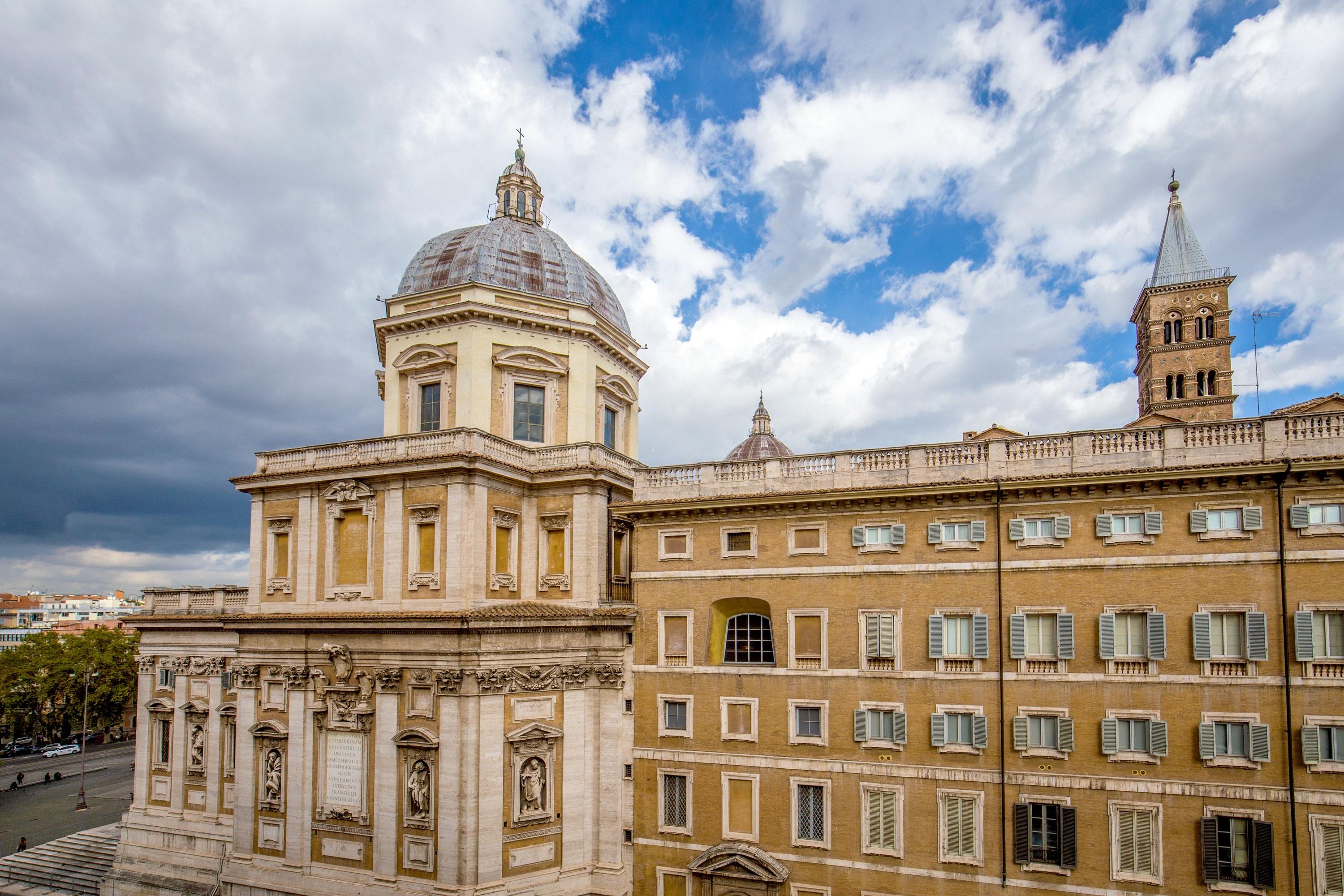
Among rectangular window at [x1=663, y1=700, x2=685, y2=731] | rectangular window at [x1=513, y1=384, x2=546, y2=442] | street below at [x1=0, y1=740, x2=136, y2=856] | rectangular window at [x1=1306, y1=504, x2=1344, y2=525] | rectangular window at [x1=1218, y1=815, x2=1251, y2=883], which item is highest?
rectangular window at [x1=513, y1=384, x2=546, y2=442]

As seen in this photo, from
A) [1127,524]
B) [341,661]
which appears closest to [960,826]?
[1127,524]

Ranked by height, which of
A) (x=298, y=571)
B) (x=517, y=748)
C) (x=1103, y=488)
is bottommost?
(x=517, y=748)

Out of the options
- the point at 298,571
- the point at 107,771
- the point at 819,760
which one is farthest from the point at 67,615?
the point at 819,760

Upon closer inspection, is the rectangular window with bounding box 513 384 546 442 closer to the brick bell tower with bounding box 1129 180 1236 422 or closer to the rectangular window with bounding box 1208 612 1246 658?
the rectangular window with bounding box 1208 612 1246 658

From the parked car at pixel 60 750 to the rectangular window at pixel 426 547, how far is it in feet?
222

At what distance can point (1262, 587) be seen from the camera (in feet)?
75.3

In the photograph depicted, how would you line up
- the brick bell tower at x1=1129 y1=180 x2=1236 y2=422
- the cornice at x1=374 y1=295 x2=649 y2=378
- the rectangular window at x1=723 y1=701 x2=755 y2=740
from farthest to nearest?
the brick bell tower at x1=1129 y1=180 x2=1236 y2=422, the cornice at x1=374 y1=295 x2=649 y2=378, the rectangular window at x1=723 y1=701 x2=755 y2=740

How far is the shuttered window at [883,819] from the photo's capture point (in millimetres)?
26078

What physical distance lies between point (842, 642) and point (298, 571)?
2125 cm

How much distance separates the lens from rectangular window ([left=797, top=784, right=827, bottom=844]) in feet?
88.5

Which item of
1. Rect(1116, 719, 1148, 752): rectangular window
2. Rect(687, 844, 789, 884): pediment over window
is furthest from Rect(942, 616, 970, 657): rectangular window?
Rect(687, 844, 789, 884): pediment over window

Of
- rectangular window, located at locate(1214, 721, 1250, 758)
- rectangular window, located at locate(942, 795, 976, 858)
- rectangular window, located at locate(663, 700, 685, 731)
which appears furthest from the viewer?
rectangular window, located at locate(663, 700, 685, 731)

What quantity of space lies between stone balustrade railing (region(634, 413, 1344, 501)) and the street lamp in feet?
159

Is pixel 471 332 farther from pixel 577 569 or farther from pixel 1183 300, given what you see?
pixel 1183 300
